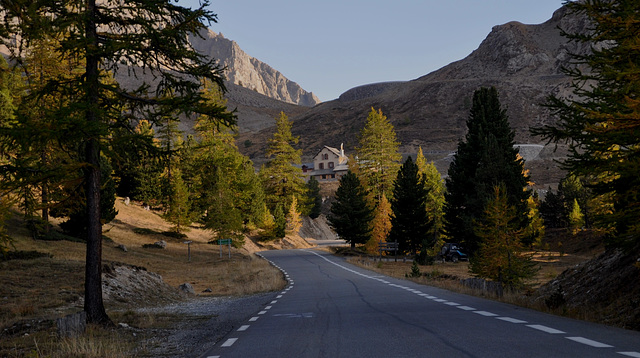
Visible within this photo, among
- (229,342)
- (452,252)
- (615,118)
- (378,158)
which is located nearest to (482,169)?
(452,252)

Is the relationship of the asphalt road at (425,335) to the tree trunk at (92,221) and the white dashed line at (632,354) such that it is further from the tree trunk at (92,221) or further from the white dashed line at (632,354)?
the tree trunk at (92,221)

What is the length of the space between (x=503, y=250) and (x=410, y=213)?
2992 centimetres

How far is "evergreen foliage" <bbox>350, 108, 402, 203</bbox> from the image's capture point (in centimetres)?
6981

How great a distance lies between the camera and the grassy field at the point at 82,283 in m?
9.33

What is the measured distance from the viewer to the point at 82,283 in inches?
753

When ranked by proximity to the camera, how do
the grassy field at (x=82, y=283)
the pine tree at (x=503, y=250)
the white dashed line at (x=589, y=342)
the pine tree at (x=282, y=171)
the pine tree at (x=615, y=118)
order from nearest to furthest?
1. the white dashed line at (x=589, y=342)
2. the pine tree at (x=615, y=118)
3. the grassy field at (x=82, y=283)
4. the pine tree at (x=503, y=250)
5. the pine tree at (x=282, y=171)

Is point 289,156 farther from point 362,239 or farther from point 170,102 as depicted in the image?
point 170,102

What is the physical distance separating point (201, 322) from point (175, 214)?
38.9 m

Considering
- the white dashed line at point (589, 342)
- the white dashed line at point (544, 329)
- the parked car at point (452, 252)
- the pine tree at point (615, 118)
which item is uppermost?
the pine tree at point (615, 118)

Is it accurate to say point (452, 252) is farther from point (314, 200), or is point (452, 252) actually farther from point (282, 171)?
point (314, 200)

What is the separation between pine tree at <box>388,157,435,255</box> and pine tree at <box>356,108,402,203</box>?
1820cm

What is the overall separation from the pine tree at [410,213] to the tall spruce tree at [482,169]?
135 inches

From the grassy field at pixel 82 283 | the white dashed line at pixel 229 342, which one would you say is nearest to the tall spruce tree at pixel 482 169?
the grassy field at pixel 82 283

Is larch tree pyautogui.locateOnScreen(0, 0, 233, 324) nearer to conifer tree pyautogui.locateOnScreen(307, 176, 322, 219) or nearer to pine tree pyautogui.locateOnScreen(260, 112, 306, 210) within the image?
pine tree pyautogui.locateOnScreen(260, 112, 306, 210)
